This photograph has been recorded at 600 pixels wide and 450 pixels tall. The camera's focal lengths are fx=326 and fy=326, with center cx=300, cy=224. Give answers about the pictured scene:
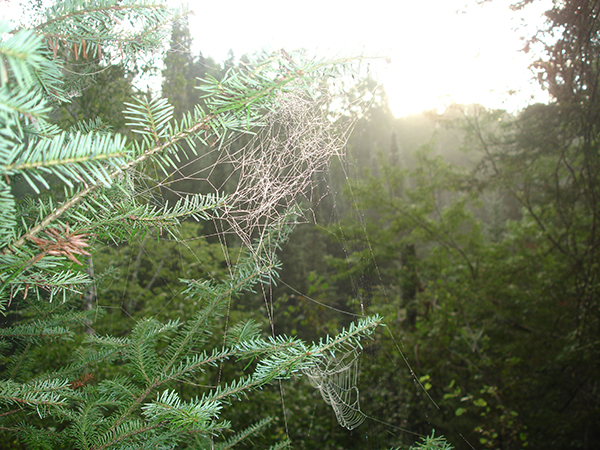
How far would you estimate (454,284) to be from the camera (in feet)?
12.5

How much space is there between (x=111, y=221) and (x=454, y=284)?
3.97m

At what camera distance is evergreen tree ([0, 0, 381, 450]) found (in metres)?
0.34

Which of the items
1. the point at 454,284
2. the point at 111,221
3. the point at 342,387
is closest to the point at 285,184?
the point at 111,221

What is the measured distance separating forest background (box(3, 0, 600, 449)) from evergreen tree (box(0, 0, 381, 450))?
13 centimetres

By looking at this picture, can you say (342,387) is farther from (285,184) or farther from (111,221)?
(111,221)

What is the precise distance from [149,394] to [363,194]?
4.26 m

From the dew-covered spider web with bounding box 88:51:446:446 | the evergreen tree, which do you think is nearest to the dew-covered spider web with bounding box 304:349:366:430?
the dew-covered spider web with bounding box 88:51:446:446

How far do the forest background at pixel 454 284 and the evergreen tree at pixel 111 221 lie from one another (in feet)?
0.44

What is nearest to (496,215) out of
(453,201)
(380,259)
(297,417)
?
(453,201)

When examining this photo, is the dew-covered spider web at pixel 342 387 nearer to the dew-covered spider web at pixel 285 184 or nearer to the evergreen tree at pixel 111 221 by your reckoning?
the dew-covered spider web at pixel 285 184

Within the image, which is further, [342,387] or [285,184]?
[342,387]

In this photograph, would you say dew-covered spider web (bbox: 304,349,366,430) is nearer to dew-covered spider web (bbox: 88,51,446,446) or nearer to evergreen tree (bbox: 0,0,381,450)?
dew-covered spider web (bbox: 88,51,446,446)

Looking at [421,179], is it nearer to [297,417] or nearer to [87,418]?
[297,417]

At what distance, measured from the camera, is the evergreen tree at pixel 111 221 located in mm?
342
